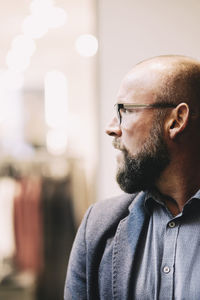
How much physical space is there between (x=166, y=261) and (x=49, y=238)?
174 cm

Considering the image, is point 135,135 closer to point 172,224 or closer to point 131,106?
point 131,106

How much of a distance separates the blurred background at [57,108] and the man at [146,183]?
468mm

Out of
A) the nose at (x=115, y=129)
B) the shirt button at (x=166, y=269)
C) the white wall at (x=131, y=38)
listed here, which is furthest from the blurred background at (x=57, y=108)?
the shirt button at (x=166, y=269)

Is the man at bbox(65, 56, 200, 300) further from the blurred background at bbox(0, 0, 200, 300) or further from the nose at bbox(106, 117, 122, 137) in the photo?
the blurred background at bbox(0, 0, 200, 300)

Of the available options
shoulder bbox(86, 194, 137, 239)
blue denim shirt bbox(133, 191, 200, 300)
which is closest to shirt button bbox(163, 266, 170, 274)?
blue denim shirt bbox(133, 191, 200, 300)

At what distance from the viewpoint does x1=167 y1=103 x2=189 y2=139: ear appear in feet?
4.24

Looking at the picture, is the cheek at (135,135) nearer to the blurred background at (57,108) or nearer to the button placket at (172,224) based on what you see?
the button placket at (172,224)

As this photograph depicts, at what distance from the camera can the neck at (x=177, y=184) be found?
1.31m

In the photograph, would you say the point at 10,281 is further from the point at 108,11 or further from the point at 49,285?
the point at 108,11

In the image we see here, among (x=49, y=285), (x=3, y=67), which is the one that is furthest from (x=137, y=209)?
(x=3, y=67)

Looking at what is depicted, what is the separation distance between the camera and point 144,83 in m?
1.31

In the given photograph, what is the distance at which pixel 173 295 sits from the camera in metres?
1.17

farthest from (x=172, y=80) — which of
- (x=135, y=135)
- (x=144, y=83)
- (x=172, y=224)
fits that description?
(x=172, y=224)

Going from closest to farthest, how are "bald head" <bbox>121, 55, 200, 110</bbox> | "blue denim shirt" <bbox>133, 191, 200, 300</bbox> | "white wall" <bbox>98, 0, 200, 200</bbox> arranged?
"blue denim shirt" <bbox>133, 191, 200, 300</bbox>
"bald head" <bbox>121, 55, 200, 110</bbox>
"white wall" <bbox>98, 0, 200, 200</bbox>
